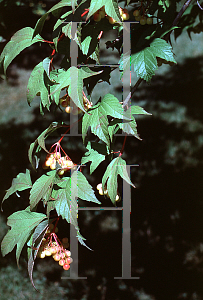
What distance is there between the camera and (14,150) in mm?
3020

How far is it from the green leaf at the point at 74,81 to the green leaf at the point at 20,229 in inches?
17.6

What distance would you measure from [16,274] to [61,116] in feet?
5.47

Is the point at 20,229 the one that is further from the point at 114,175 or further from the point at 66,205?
the point at 114,175

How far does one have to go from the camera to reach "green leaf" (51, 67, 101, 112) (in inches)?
33.4

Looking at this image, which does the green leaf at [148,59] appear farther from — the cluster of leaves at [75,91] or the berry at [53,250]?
the berry at [53,250]

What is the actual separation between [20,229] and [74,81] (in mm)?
540

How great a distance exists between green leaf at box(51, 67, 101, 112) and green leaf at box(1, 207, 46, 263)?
0.45 metres

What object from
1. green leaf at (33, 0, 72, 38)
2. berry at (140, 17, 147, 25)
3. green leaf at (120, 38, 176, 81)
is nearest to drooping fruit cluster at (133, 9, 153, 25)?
berry at (140, 17, 147, 25)

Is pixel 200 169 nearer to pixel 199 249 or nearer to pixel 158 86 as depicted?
pixel 199 249

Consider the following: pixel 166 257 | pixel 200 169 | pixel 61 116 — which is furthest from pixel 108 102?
pixel 61 116

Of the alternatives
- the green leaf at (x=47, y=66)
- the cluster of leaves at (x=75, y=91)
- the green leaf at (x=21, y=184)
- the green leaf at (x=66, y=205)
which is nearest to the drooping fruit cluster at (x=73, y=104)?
the cluster of leaves at (x=75, y=91)

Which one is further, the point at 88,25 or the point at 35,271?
the point at 35,271

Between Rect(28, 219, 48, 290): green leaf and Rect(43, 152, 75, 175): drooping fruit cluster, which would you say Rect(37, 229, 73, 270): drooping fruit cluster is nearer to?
Rect(28, 219, 48, 290): green leaf

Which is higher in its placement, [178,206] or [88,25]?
[88,25]
